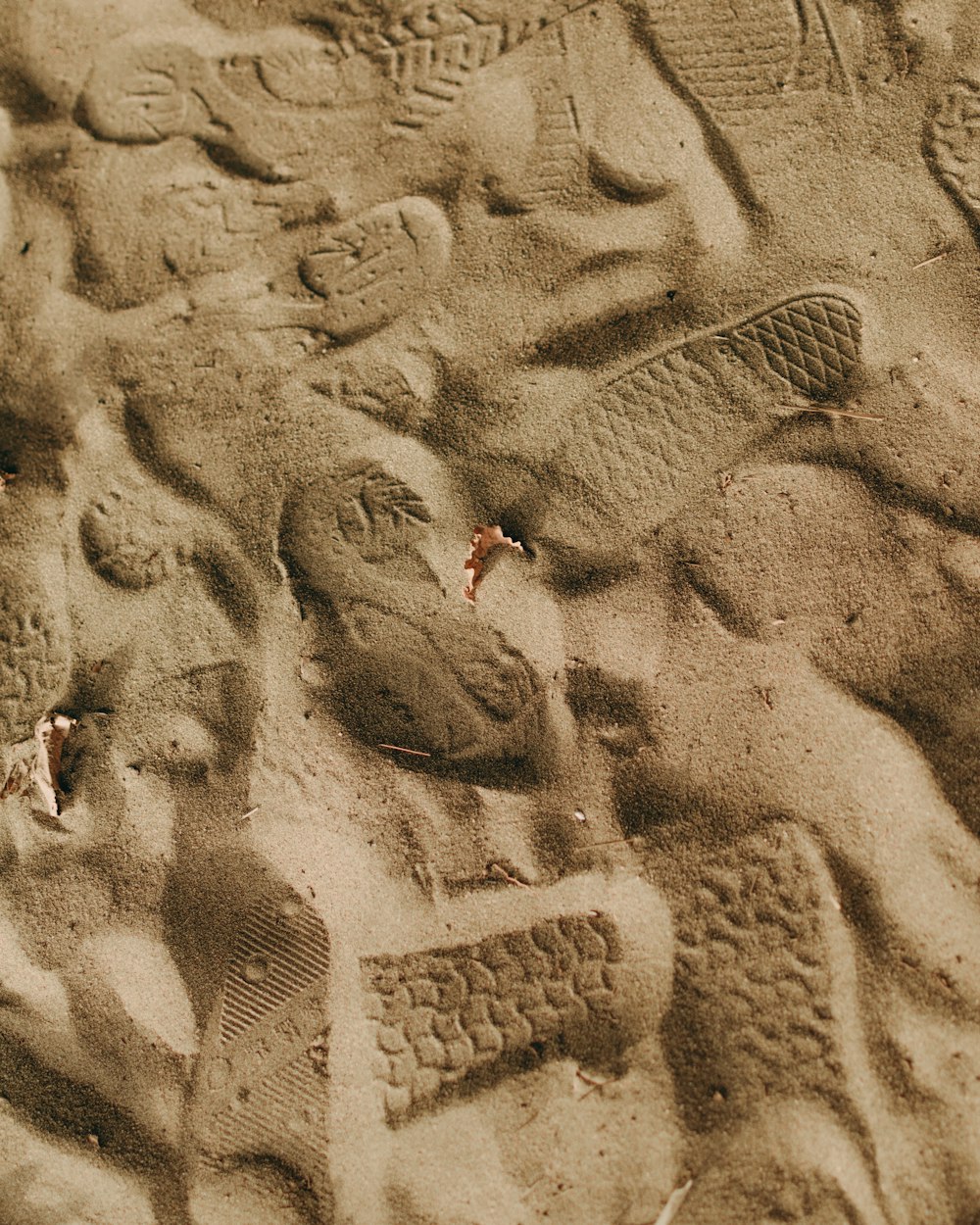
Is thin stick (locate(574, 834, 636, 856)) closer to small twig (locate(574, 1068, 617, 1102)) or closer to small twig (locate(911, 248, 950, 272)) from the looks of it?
small twig (locate(574, 1068, 617, 1102))

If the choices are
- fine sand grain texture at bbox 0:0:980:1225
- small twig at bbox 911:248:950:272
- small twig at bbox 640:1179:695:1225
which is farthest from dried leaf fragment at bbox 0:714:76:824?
small twig at bbox 911:248:950:272

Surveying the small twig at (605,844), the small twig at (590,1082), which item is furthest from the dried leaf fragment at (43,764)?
the small twig at (590,1082)

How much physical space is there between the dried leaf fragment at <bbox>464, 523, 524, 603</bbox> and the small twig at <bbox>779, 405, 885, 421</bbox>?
0.75 m

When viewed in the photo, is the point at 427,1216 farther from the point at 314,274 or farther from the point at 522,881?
the point at 314,274

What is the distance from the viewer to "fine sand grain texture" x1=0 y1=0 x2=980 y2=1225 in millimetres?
1743

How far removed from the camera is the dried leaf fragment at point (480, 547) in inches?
74.6

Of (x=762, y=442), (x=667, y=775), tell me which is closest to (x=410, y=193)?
(x=762, y=442)

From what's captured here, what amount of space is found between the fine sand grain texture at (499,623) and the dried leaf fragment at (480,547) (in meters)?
0.01

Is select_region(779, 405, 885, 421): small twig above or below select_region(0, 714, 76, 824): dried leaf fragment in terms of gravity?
above

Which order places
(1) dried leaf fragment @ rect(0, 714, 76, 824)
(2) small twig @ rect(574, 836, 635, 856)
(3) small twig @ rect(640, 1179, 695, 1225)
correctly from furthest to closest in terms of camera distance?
1. (1) dried leaf fragment @ rect(0, 714, 76, 824)
2. (2) small twig @ rect(574, 836, 635, 856)
3. (3) small twig @ rect(640, 1179, 695, 1225)

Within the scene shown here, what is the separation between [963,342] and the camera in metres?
1.85

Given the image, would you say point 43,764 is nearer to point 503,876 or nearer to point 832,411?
point 503,876

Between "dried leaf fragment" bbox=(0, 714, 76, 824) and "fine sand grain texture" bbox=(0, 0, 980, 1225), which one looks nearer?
"fine sand grain texture" bbox=(0, 0, 980, 1225)

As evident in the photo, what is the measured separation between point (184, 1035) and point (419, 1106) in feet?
1.99
